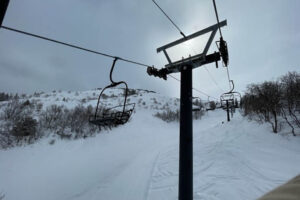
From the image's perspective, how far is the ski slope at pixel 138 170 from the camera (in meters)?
3.57

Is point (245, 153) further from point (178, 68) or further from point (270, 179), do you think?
point (178, 68)

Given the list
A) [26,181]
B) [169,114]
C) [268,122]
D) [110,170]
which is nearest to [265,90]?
[268,122]

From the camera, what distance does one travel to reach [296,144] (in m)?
5.78

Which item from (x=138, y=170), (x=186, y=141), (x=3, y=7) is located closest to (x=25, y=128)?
(x=138, y=170)

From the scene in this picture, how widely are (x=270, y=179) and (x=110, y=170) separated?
526cm

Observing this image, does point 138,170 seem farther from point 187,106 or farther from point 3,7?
point 3,7

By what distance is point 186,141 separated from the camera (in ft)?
9.56

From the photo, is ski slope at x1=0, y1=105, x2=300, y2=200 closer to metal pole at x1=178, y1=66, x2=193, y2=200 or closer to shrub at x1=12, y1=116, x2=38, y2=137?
metal pole at x1=178, y1=66, x2=193, y2=200

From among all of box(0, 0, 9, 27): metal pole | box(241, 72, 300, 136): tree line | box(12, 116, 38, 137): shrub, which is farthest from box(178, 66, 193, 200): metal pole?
box(12, 116, 38, 137): shrub

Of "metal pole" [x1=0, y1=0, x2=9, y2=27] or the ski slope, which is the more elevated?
"metal pole" [x1=0, y1=0, x2=9, y2=27]

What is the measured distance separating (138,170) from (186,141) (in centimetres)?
312

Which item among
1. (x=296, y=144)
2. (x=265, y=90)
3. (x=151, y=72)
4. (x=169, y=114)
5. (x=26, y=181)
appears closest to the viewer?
(x=151, y=72)

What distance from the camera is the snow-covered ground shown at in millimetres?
3571

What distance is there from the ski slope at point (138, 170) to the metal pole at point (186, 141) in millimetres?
731
